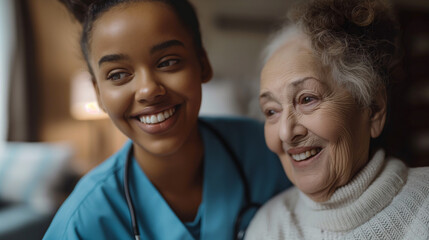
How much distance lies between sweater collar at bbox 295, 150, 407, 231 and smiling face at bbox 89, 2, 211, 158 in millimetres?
466

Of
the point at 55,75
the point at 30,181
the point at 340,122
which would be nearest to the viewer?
the point at 340,122

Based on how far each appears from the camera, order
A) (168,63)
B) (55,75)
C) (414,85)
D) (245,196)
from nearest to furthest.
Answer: (168,63) < (245,196) < (55,75) < (414,85)

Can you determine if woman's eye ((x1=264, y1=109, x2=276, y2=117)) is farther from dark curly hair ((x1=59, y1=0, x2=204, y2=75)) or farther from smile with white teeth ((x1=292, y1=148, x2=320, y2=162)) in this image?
dark curly hair ((x1=59, y1=0, x2=204, y2=75))

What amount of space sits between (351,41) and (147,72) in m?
0.56

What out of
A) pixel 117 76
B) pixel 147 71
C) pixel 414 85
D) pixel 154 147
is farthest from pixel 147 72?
pixel 414 85

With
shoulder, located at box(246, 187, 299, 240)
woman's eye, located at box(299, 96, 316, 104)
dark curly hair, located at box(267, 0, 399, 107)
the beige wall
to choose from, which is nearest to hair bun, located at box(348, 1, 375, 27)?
dark curly hair, located at box(267, 0, 399, 107)

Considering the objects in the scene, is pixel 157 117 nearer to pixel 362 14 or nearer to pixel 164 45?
pixel 164 45

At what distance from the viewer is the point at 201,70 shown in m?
1.09

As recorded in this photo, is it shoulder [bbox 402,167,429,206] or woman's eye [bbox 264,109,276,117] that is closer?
shoulder [bbox 402,167,429,206]

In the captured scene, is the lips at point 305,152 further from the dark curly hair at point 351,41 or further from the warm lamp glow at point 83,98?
the warm lamp glow at point 83,98

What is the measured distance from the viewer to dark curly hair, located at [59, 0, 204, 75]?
3.02ft

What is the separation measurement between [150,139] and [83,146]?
248 centimetres

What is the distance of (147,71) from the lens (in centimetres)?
89

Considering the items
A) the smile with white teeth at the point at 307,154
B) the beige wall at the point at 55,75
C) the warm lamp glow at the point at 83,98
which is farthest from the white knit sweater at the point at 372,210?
the beige wall at the point at 55,75
